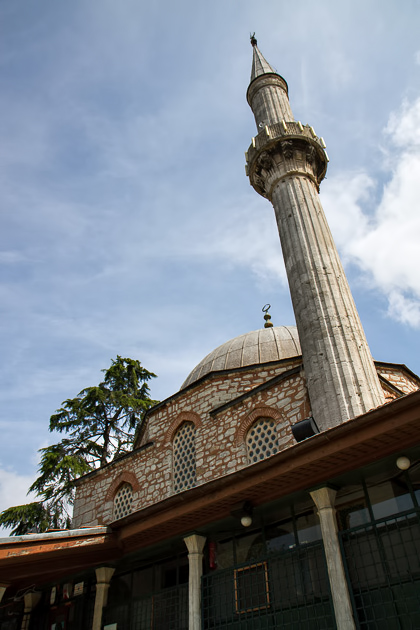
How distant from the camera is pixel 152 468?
11008mm

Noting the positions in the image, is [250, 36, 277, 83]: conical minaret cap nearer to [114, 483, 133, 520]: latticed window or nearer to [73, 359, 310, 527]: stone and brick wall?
[73, 359, 310, 527]: stone and brick wall

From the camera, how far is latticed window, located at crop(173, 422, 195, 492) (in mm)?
10100

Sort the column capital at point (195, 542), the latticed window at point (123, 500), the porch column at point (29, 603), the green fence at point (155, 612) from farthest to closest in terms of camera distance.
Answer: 1. the latticed window at point (123, 500)
2. the porch column at point (29, 603)
3. the green fence at point (155, 612)
4. the column capital at point (195, 542)

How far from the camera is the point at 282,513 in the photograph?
4.89 meters

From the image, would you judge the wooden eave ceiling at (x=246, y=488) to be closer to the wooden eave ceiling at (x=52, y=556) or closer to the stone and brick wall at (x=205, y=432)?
the wooden eave ceiling at (x=52, y=556)

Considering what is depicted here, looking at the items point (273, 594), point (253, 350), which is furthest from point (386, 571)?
point (253, 350)

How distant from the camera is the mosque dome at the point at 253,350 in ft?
39.9

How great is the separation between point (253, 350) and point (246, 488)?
315 inches

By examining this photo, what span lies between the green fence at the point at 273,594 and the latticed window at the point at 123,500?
674 centimetres

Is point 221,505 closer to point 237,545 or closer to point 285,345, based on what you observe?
point 237,545

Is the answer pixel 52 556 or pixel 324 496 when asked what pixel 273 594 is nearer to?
pixel 324 496

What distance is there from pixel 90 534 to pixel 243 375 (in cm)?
592

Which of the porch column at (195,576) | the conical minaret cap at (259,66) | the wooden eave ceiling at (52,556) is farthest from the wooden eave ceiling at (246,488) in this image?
the conical minaret cap at (259,66)

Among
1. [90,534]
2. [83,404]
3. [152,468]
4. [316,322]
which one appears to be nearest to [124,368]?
[83,404]
